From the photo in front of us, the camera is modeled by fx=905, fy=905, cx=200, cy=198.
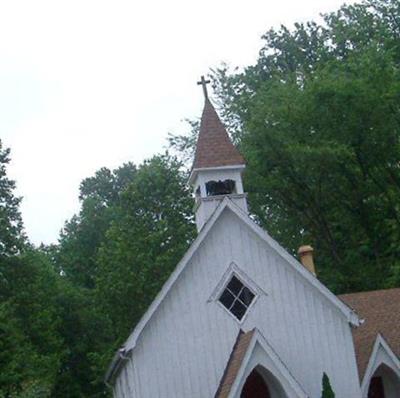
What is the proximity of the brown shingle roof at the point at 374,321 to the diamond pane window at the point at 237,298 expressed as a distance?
12.9ft

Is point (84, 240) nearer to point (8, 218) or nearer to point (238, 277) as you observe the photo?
point (8, 218)

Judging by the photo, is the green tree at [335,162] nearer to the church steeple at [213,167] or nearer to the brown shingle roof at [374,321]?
the brown shingle roof at [374,321]

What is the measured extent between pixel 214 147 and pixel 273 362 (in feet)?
23.2

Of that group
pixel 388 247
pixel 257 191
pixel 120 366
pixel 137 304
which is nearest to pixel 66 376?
pixel 137 304

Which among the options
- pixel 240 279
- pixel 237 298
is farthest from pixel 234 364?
pixel 240 279

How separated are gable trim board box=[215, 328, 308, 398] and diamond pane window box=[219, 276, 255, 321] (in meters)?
1.38

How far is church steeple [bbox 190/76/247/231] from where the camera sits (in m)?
26.9

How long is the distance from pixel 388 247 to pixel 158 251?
469 inches

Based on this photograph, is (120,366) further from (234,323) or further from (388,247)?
(388,247)

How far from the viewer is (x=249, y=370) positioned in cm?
2316

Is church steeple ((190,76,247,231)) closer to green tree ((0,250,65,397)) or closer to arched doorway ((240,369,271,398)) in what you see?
arched doorway ((240,369,271,398))

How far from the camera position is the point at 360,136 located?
42.6 m

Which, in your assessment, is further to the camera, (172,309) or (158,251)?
(158,251)

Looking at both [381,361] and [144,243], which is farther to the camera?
[144,243]
